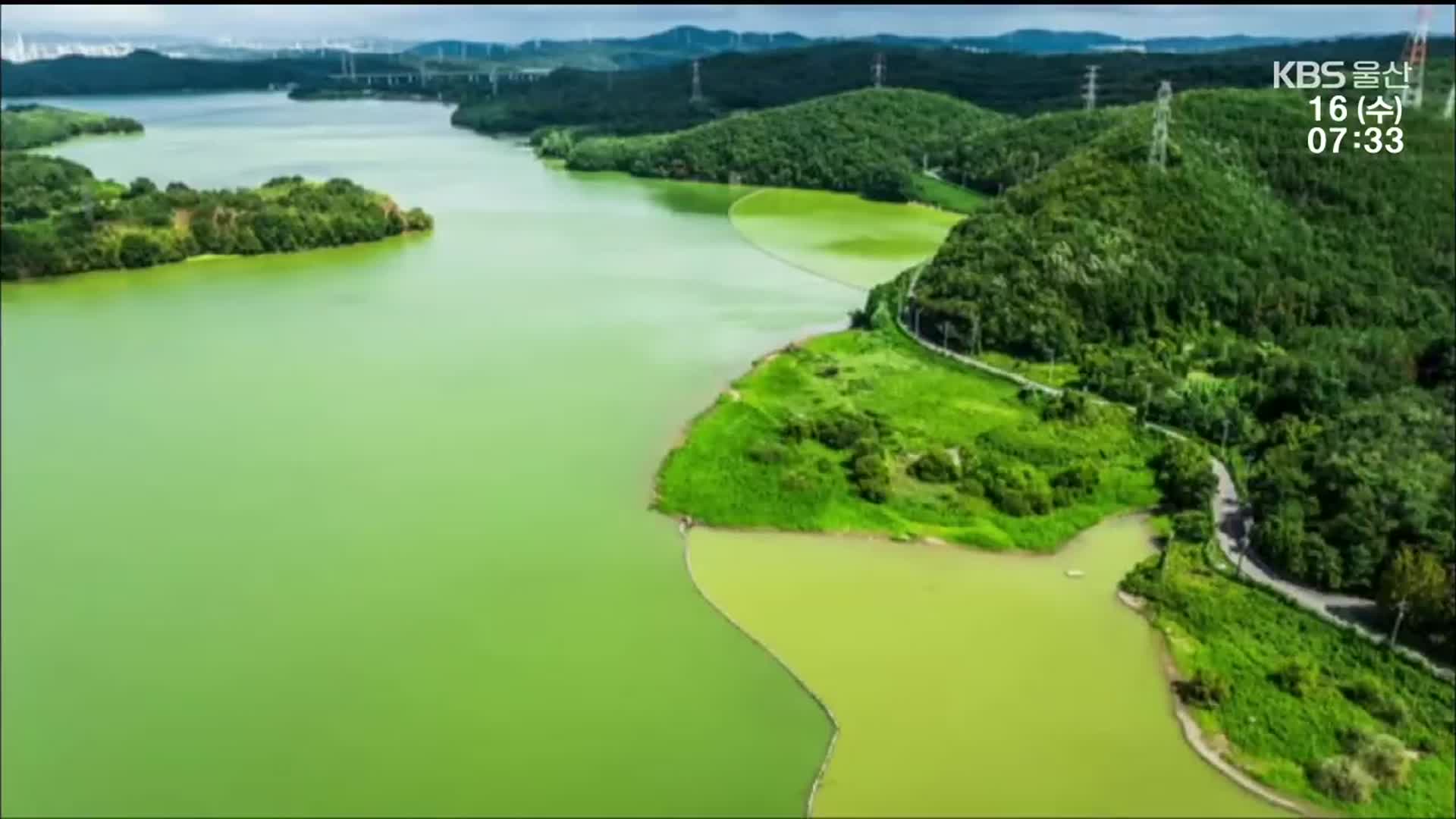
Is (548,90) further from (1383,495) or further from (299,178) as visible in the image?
(1383,495)

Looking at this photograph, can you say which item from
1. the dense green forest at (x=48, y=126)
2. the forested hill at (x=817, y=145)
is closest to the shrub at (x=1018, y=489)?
the forested hill at (x=817, y=145)

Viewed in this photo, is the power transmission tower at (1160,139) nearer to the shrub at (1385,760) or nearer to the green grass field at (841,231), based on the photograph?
the green grass field at (841,231)

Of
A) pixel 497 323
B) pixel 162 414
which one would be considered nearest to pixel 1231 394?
pixel 497 323

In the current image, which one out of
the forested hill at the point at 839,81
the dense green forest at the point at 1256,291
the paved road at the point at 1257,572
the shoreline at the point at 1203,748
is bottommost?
the shoreline at the point at 1203,748

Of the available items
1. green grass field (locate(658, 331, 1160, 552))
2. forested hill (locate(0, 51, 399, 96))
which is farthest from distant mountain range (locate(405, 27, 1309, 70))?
green grass field (locate(658, 331, 1160, 552))

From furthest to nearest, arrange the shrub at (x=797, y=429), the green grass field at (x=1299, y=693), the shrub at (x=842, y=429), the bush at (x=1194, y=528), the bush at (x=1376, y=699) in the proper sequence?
the shrub at (x=797, y=429) → the shrub at (x=842, y=429) → the bush at (x=1194, y=528) → the bush at (x=1376, y=699) → the green grass field at (x=1299, y=693)

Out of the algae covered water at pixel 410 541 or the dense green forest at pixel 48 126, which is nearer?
the algae covered water at pixel 410 541
